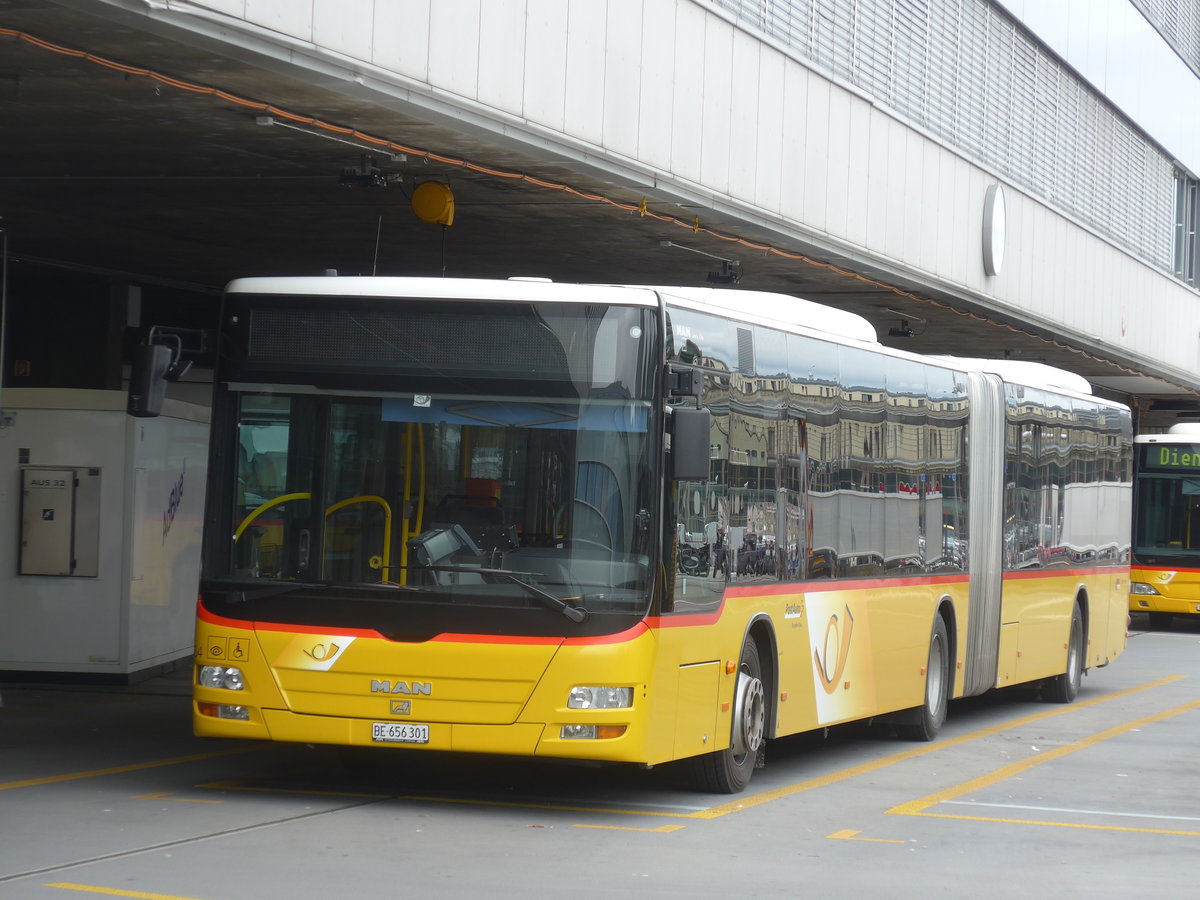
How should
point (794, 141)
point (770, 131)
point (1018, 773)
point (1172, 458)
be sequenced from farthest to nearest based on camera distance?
point (1172, 458)
point (794, 141)
point (770, 131)
point (1018, 773)

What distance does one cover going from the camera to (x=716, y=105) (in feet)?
55.1

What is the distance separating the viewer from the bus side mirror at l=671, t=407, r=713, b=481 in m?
9.91

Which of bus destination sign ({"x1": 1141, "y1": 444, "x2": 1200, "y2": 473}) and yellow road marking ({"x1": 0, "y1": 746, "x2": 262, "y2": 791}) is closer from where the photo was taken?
yellow road marking ({"x1": 0, "y1": 746, "x2": 262, "y2": 791})

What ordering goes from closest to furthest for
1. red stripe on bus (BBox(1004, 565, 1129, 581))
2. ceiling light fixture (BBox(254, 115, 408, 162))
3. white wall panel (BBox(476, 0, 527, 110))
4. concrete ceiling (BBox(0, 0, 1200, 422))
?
concrete ceiling (BBox(0, 0, 1200, 422))
ceiling light fixture (BBox(254, 115, 408, 162))
white wall panel (BBox(476, 0, 527, 110))
red stripe on bus (BBox(1004, 565, 1129, 581))

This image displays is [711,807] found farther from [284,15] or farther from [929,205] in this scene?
[929,205]

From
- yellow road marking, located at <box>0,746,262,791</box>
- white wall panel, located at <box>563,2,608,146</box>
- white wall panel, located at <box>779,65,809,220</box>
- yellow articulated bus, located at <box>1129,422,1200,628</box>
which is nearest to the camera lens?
yellow road marking, located at <box>0,746,262,791</box>

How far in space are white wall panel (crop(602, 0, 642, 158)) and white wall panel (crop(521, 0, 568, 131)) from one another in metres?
0.72

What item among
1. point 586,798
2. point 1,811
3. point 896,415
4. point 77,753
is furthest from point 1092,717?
point 1,811

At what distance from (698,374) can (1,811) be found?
4.35 meters

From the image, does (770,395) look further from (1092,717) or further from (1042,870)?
(1092,717)

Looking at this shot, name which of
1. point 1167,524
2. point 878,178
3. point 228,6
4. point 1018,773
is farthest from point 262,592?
point 1167,524

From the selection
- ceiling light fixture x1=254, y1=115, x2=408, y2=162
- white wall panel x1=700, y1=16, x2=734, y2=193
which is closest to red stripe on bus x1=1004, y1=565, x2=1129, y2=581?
white wall panel x1=700, y1=16, x2=734, y2=193

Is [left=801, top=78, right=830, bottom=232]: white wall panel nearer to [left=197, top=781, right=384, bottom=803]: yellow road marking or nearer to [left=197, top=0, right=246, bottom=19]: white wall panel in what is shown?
[left=197, top=0, right=246, bottom=19]: white wall panel

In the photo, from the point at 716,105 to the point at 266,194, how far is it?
4047 millimetres
